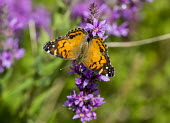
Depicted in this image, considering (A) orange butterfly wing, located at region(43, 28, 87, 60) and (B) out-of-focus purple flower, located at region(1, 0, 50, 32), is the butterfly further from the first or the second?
(B) out-of-focus purple flower, located at region(1, 0, 50, 32)

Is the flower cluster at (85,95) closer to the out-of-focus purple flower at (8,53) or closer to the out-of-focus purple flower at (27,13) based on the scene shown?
the out-of-focus purple flower at (8,53)

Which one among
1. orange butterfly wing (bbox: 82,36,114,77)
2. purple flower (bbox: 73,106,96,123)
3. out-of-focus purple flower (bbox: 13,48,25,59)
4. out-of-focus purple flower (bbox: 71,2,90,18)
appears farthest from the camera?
out-of-focus purple flower (bbox: 71,2,90,18)

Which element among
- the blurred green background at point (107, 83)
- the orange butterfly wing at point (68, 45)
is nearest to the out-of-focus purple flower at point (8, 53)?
the blurred green background at point (107, 83)

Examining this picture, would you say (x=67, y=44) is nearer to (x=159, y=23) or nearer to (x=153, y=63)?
(x=153, y=63)

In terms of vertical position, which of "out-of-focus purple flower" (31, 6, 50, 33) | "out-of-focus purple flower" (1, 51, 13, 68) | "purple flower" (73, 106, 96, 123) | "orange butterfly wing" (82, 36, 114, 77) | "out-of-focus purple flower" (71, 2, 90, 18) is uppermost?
"out-of-focus purple flower" (31, 6, 50, 33)

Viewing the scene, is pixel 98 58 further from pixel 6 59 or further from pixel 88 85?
pixel 6 59

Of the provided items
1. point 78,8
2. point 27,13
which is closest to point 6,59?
point 78,8

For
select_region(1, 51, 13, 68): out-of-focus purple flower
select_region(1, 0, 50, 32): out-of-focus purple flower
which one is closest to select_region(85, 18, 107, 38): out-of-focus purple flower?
select_region(1, 51, 13, 68): out-of-focus purple flower
